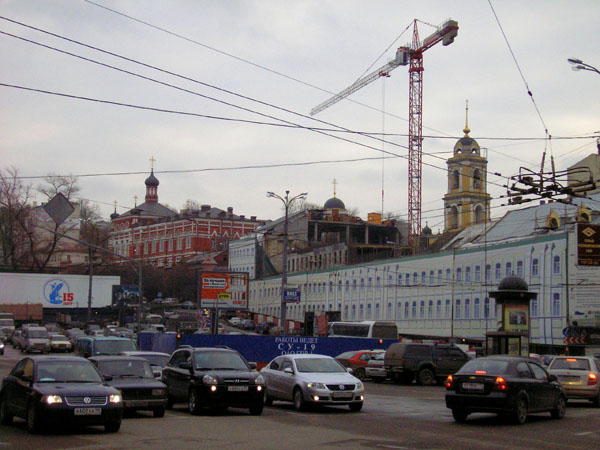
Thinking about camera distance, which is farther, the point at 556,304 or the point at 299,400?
the point at 556,304

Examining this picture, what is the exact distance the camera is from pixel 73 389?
1440 cm

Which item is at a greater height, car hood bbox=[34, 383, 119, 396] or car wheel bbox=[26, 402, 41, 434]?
car hood bbox=[34, 383, 119, 396]

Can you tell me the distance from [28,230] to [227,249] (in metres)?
48.0

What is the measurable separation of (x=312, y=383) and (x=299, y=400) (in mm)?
712

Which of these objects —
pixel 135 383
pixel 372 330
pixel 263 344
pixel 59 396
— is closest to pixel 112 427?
pixel 59 396

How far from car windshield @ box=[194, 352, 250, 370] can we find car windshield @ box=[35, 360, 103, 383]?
4.25 metres

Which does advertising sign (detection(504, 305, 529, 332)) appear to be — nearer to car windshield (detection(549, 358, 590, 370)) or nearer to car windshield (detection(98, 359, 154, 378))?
car windshield (detection(549, 358, 590, 370))

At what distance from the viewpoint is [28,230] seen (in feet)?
298

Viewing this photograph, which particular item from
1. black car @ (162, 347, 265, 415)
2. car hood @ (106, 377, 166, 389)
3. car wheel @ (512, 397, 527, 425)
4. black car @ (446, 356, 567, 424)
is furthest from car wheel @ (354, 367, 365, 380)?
car wheel @ (512, 397, 527, 425)

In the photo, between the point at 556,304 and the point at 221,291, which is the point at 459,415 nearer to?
the point at 221,291

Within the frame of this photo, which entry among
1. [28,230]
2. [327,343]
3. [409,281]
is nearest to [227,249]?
[28,230]

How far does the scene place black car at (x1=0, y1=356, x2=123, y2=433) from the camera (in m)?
14.1

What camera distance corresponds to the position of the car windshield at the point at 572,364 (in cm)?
2359

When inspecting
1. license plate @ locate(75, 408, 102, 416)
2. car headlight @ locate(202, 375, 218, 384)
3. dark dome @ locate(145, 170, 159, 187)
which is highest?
dark dome @ locate(145, 170, 159, 187)
